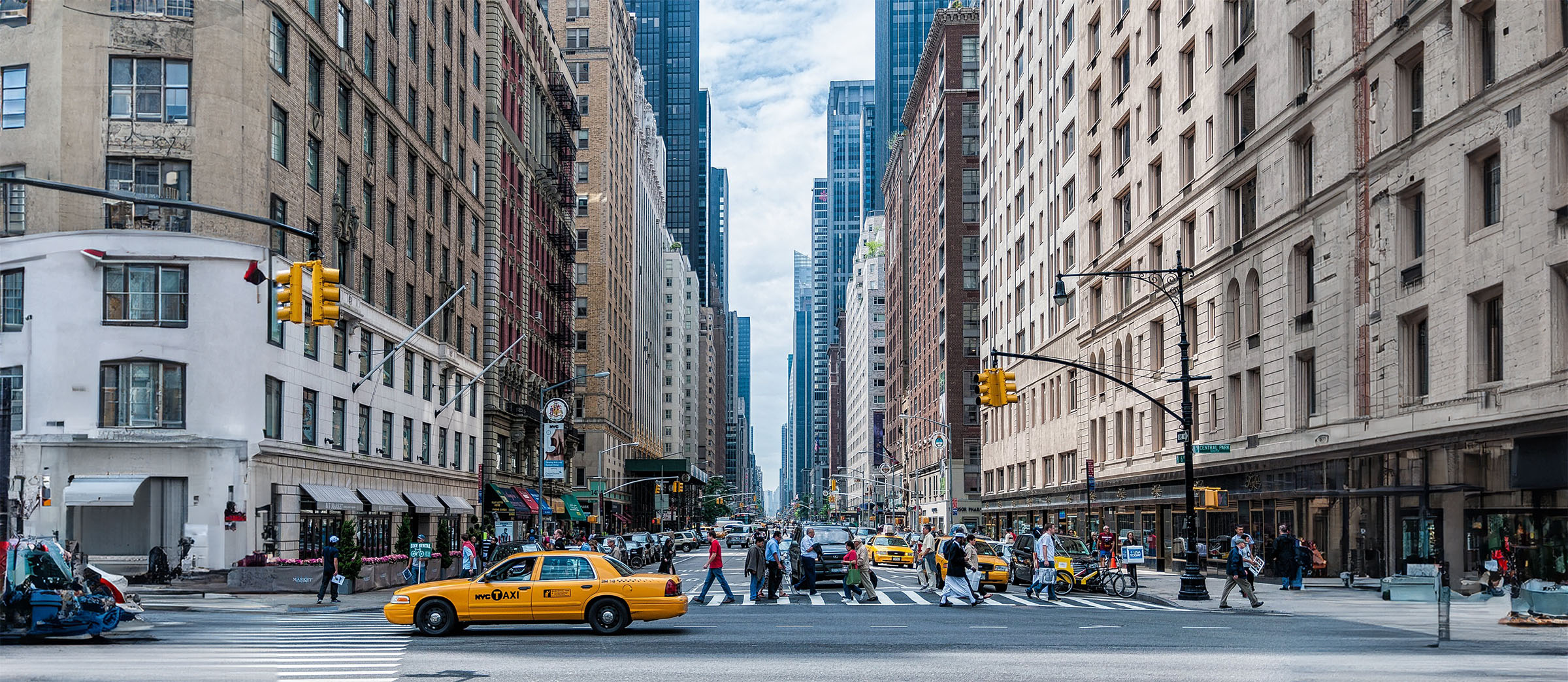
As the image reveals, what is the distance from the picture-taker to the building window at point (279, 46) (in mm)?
40719

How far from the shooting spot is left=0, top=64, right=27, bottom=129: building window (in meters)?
37.1

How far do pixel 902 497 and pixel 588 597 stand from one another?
395ft

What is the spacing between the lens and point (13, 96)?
122 feet

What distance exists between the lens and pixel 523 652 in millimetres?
19422

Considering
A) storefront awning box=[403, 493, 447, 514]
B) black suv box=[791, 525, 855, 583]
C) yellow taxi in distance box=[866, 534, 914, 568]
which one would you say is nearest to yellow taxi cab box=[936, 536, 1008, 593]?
black suv box=[791, 525, 855, 583]

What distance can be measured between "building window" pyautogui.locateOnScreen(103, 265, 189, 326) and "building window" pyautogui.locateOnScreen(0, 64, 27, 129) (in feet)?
15.8

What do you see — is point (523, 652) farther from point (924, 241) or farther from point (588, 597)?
point (924, 241)

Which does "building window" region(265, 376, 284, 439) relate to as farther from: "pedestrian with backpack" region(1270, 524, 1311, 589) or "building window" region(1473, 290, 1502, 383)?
"building window" region(1473, 290, 1502, 383)

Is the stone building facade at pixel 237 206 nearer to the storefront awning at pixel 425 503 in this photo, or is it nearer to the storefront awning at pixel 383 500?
the storefront awning at pixel 383 500

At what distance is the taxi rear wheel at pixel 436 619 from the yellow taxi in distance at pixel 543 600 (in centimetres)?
1

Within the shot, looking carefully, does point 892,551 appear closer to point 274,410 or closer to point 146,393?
point 274,410

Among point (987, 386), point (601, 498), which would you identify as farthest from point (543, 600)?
point (601, 498)

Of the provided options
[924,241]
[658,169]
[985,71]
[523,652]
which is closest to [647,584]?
[523,652]

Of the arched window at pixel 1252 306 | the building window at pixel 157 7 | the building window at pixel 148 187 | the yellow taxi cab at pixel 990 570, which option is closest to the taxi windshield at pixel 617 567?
the yellow taxi cab at pixel 990 570
